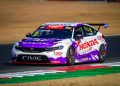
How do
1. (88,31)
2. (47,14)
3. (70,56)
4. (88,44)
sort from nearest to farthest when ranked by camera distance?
(70,56) < (88,44) < (88,31) < (47,14)

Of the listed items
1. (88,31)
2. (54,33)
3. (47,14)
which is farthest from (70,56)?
(47,14)

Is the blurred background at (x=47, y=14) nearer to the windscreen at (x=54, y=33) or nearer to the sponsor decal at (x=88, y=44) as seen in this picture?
the sponsor decal at (x=88, y=44)

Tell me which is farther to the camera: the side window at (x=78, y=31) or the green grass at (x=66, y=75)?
the side window at (x=78, y=31)

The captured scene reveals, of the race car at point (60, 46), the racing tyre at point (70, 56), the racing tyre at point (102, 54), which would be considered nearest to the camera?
the race car at point (60, 46)

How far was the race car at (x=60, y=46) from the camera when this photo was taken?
18359 millimetres

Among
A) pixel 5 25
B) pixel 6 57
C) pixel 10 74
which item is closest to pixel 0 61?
pixel 6 57

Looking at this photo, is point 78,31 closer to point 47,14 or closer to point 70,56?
point 70,56

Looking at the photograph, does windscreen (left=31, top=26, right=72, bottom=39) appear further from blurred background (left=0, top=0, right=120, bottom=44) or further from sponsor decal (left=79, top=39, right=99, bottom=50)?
blurred background (left=0, top=0, right=120, bottom=44)

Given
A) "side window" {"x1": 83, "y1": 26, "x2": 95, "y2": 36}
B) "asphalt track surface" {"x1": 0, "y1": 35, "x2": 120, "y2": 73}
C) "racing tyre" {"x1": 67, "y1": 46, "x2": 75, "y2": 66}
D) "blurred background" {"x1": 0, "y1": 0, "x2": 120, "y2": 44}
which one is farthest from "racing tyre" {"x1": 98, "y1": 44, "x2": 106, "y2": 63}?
"blurred background" {"x1": 0, "y1": 0, "x2": 120, "y2": 44}

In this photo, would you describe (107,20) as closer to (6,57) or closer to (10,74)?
(6,57)

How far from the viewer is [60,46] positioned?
18438mm

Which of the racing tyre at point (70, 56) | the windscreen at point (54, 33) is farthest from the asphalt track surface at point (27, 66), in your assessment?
the windscreen at point (54, 33)

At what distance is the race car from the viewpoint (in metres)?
18.4

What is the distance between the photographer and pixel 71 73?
53.1 feet
